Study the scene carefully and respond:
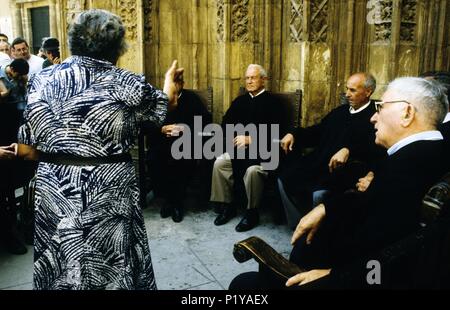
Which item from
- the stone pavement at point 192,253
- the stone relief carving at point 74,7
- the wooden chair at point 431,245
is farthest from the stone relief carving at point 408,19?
the stone relief carving at point 74,7

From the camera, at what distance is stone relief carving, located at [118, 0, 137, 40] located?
516 centimetres

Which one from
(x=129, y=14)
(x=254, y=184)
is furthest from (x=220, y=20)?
(x=254, y=184)

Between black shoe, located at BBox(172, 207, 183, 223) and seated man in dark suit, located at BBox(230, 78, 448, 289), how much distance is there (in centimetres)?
221

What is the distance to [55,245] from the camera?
2166 mm

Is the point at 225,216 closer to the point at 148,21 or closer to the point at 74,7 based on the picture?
the point at 148,21

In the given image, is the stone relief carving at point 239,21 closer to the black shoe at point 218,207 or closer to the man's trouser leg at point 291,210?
the black shoe at point 218,207

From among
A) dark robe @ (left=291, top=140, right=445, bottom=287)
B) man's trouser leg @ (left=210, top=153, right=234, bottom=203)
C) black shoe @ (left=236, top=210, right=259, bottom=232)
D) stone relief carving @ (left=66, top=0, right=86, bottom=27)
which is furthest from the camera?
stone relief carving @ (left=66, top=0, right=86, bottom=27)

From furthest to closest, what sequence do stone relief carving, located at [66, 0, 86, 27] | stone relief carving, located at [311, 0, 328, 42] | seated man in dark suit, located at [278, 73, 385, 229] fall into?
stone relief carving, located at [66, 0, 86, 27] < stone relief carving, located at [311, 0, 328, 42] < seated man in dark suit, located at [278, 73, 385, 229]

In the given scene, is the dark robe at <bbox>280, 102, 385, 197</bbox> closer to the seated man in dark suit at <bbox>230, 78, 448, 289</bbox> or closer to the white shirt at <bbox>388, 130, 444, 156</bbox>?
the seated man in dark suit at <bbox>230, 78, 448, 289</bbox>

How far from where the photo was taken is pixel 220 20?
17.2 ft

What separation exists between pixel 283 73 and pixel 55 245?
3538 millimetres

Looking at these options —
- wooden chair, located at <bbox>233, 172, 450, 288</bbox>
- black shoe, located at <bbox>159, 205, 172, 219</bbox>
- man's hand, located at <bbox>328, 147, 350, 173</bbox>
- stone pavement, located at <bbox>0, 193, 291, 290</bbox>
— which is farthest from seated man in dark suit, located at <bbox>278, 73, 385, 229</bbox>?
wooden chair, located at <bbox>233, 172, 450, 288</bbox>

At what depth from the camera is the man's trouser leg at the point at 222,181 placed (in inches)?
171
